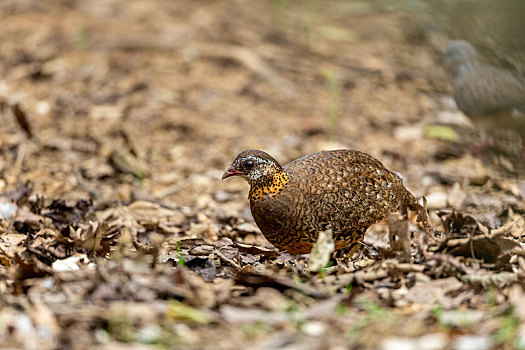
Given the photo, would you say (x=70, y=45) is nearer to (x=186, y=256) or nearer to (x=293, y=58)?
(x=293, y=58)

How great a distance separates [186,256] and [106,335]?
118cm

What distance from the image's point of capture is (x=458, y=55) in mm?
8812

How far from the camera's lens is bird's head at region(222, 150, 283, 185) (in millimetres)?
4500

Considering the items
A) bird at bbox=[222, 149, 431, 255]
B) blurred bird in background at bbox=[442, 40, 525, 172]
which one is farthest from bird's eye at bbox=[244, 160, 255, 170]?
blurred bird in background at bbox=[442, 40, 525, 172]

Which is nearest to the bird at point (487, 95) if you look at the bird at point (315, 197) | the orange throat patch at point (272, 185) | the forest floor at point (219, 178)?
the forest floor at point (219, 178)

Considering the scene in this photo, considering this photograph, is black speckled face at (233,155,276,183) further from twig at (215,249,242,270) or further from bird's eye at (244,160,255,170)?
twig at (215,249,242,270)

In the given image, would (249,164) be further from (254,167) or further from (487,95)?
(487,95)

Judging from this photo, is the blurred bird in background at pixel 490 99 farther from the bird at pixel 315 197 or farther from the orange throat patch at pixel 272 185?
the orange throat patch at pixel 272 185

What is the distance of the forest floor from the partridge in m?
0.28

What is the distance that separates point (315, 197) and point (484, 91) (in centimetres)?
403

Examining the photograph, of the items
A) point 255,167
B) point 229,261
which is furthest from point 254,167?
point 229,261

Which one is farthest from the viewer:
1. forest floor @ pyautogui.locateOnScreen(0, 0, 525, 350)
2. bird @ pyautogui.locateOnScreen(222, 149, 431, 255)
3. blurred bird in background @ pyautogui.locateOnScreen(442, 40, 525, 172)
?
blurred bird in background @ pyautogui.locateOnScreen(442, 40, 525, 172)

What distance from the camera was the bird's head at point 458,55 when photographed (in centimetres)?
867

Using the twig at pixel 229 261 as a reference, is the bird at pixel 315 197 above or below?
above
